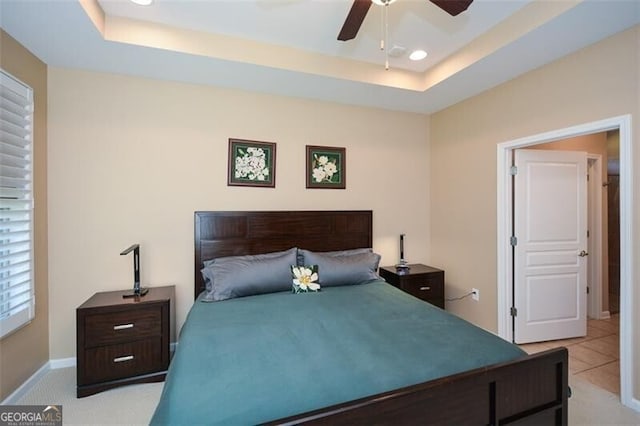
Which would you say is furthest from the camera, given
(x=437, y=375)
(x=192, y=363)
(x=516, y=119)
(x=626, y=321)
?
(x=516, y=119)

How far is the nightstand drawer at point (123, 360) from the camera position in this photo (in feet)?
7.48

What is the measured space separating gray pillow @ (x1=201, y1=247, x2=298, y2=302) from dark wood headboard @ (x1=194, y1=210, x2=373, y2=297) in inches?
7.8

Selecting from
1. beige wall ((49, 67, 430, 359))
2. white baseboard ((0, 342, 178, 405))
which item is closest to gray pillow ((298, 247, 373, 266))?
beige wall ((49, 67, 430, 359))

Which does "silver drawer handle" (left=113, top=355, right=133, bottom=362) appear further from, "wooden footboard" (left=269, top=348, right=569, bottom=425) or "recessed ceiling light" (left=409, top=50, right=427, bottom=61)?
"recessed ceiling light" (left=409, top=50, right=427, bottom=61)

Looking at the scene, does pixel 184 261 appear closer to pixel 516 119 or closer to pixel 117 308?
pixel 117 308

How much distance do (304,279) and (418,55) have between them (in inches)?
94.0

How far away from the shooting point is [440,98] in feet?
11.4

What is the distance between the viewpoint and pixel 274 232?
10.5 feet

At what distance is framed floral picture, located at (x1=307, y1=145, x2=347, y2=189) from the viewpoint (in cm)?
345

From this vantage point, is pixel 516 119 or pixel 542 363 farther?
pixel 516 119

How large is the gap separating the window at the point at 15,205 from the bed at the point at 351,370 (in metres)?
1.27

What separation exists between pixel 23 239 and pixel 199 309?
1.45 metres

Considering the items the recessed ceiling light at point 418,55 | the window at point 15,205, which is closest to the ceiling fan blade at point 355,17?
the recessed ceiling light at point 418,55

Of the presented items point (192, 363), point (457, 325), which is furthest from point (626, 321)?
point (192, 363)
